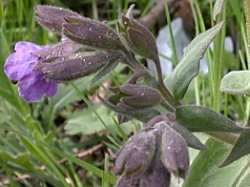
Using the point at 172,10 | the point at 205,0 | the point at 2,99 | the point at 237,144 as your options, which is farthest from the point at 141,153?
the point at 172,10

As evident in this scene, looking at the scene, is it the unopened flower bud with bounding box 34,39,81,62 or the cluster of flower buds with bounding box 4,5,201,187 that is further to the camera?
the unopened flower bud with bounding box 34,39,81,62

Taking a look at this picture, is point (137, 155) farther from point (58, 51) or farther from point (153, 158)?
point (58, 51)

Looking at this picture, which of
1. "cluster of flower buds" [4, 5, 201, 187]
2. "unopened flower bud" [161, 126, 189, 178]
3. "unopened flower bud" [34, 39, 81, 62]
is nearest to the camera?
"unopened flower bud" [161, 126, 189, 178]

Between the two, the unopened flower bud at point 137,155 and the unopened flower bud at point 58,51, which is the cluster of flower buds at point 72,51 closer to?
the unopened flower bud at point 58,51

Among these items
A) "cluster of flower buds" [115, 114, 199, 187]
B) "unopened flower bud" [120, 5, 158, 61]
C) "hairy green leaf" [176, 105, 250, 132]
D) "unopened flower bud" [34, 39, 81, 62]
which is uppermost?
"unopened flower bud" [120, 5, 158, 61]

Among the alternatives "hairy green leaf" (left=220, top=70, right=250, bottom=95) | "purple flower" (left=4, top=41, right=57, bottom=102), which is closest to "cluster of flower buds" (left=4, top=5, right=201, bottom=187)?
"purple flower" (left=4, top=41, right=57, bottom=102)

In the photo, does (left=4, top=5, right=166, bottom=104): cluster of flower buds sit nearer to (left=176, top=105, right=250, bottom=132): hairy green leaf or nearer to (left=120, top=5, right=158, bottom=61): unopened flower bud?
(left=120, top=5, right=158, bottom=61): unopened flower bud

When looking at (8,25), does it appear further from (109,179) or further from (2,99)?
(109,179)
